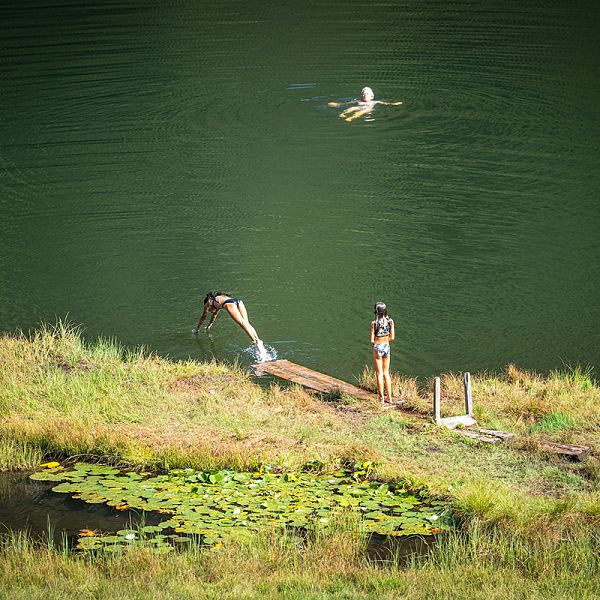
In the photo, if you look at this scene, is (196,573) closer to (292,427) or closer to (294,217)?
(292,427)

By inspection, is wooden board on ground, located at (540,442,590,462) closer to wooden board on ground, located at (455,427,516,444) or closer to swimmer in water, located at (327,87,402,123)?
wooden board on ground, located at (455,427,516,444)

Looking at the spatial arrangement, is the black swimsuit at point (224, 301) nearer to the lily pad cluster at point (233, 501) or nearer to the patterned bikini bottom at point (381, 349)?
the patterned bikini bottom at point (381, 349)

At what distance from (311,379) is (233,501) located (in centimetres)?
500

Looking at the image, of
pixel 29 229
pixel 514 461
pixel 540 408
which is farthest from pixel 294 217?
pixel 514 461

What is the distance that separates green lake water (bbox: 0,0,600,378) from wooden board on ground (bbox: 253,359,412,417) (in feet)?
1.87

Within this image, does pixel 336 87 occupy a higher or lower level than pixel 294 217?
higher

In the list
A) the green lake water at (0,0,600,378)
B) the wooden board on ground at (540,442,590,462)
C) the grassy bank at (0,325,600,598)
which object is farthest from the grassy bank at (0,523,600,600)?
the green lake water at (0,0,600,378)

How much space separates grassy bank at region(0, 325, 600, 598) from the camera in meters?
9.16

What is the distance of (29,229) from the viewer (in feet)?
80.6

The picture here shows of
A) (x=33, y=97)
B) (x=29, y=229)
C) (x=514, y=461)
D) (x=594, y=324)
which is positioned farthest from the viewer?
(x=33, y=97)

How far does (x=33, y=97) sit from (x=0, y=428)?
1002 inches

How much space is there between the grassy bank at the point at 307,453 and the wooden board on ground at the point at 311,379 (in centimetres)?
32

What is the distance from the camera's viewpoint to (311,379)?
16141mm

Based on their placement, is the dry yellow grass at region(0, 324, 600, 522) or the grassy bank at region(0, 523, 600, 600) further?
the dry yellow grass at region(0, 324, 600, 522)
